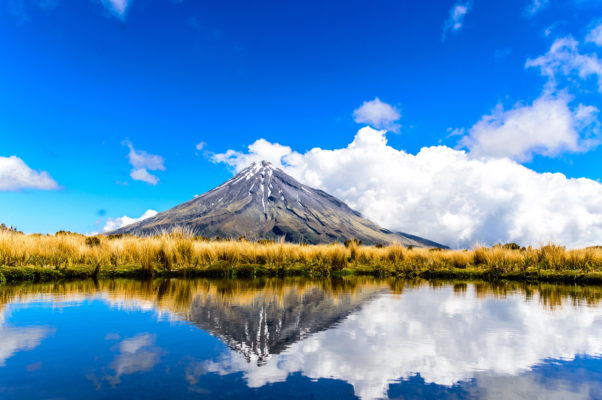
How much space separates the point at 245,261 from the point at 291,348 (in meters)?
12.0

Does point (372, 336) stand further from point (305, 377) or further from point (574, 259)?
point (574, 259)

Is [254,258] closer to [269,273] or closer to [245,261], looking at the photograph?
[245,261]

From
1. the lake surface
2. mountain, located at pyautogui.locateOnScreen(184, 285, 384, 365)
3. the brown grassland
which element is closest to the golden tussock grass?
the brown grassland

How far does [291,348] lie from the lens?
17.1 ft

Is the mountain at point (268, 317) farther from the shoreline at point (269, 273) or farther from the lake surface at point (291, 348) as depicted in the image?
the shoreline at point (269, 273)

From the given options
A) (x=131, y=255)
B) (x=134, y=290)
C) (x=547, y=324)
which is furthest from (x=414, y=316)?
(x=131, y=255)

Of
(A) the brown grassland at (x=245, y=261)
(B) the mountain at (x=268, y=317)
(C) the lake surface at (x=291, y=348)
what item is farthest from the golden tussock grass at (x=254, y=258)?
(B) the mountain at (x=268, y=317)

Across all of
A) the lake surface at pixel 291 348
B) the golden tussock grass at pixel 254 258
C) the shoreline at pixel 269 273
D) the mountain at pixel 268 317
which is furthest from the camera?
the golden tussock grass at pixel 254 258

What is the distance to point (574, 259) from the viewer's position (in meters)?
16.6

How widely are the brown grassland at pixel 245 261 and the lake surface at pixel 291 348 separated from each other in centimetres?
482

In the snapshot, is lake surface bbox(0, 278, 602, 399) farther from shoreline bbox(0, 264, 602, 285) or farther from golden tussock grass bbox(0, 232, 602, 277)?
golden tussock grass bbox(0, 232, 602, 277)

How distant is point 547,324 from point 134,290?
9137mm

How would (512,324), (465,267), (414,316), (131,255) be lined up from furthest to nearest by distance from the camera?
(465,267), (131,255), (414,316), (512,324)

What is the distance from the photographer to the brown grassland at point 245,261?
13586mm
